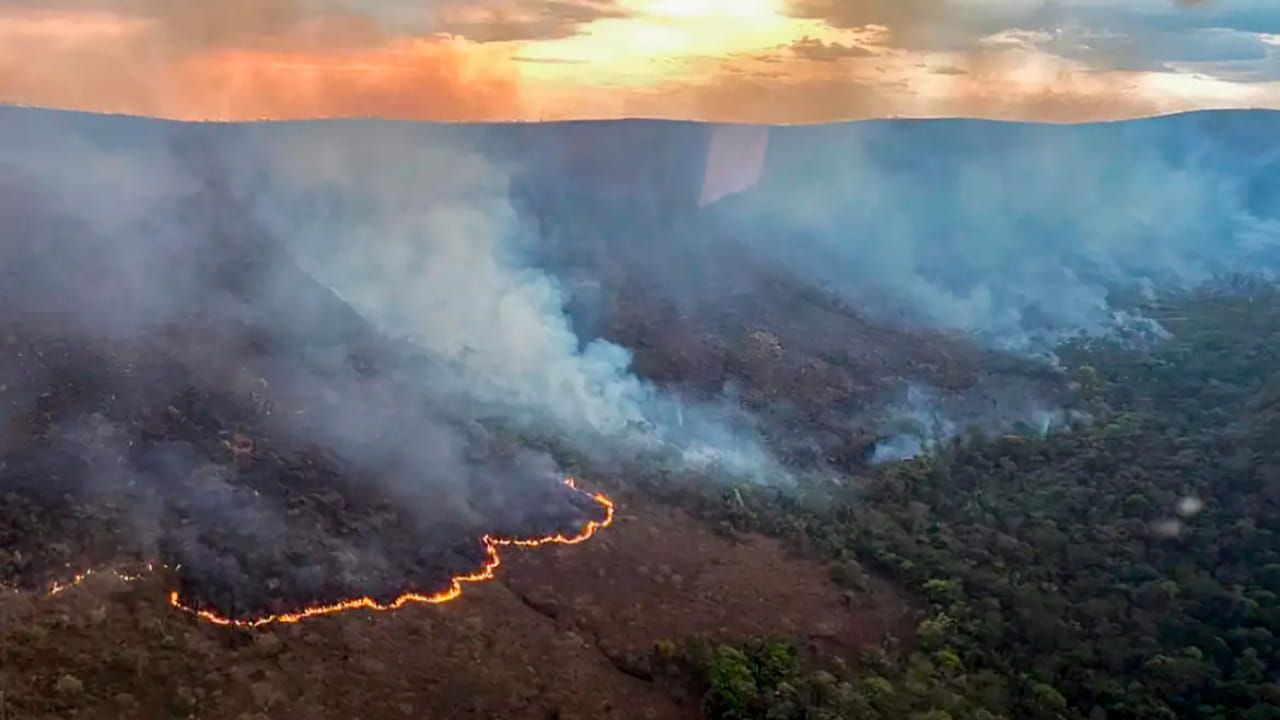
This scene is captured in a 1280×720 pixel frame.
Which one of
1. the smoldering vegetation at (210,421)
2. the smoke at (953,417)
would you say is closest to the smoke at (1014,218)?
the smoke at (953,417)

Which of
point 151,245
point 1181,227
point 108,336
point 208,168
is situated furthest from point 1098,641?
point 1181,227

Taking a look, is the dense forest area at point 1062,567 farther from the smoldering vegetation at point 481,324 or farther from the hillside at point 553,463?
the smoldering vegetation at point 481,324

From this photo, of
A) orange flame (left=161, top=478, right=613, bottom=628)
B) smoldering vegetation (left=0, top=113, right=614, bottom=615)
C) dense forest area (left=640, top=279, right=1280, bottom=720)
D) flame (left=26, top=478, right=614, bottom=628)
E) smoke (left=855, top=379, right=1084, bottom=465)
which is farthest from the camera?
smoke (left=855, top=379, right=1084, bottom=465)

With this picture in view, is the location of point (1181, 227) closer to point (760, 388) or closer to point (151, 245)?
point (760, 388)

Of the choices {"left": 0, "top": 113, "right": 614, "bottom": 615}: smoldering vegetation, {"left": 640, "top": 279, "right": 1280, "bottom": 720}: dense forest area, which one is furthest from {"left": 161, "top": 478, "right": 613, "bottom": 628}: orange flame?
{"left": 640, "top": 279, "right": 1280, "bottom": 720}: dense forest area

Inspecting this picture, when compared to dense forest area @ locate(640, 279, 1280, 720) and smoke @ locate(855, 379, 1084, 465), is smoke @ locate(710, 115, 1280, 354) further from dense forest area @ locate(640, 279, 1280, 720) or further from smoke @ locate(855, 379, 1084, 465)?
dense forest area @ locate(640, 279, 1280, 720)

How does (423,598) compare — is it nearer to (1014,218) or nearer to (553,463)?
(553,463)
